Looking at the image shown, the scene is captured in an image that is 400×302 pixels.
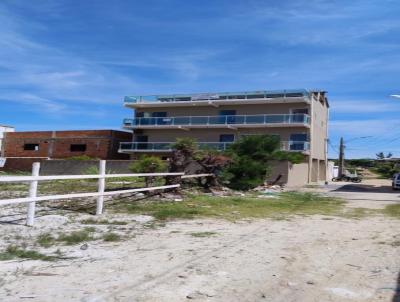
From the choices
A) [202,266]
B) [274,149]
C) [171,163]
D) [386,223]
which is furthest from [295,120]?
[202,266]

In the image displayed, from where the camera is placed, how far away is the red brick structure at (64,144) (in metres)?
58.9

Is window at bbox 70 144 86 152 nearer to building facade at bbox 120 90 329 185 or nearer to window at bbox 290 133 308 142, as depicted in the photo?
building facade at bbox 120 90 329 185

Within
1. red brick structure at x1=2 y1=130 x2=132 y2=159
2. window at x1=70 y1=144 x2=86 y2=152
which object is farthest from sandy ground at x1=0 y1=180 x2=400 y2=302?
window at x1=70 y1=144 x2=86 y2=152

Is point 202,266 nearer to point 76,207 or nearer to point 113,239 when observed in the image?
point 113,239

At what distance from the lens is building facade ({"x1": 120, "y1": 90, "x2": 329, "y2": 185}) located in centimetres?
5066

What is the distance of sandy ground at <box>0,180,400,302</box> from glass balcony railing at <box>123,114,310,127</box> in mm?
40549

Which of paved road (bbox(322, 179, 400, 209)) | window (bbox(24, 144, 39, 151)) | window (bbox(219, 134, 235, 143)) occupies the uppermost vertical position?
window (bbox(219, 134, 235, 143))

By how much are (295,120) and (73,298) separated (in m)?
46.2

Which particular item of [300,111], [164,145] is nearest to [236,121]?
[300,111]

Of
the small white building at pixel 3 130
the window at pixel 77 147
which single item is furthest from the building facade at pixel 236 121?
the small white building at pixel 3 130

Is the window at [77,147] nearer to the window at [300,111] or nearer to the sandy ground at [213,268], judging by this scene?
the window at [300,111]

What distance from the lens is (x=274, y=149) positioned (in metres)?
29.9

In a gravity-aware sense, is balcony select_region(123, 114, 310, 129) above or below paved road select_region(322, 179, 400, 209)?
above

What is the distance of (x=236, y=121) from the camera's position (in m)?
53.2
